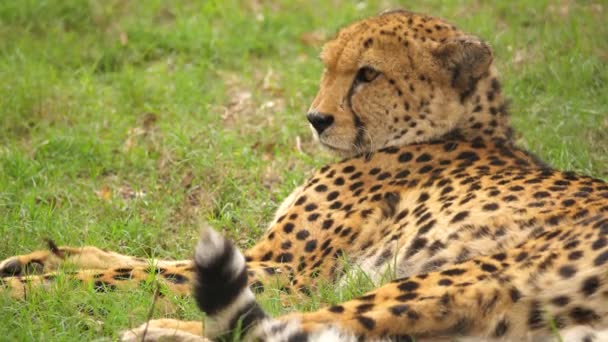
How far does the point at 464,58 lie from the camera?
12.6 feet

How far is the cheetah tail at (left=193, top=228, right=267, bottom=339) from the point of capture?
2594 mm

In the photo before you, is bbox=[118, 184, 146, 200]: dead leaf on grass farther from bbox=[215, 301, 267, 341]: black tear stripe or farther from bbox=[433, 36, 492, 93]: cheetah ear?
bbox=[215, 301, 267, 341]: black tear stripe

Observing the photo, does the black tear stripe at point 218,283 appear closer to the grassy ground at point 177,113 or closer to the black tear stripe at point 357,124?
the grassy ground at point 177,113

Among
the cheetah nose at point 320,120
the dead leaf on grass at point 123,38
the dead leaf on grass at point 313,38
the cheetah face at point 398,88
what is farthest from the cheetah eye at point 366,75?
the dead leaf on grass at point 123,38

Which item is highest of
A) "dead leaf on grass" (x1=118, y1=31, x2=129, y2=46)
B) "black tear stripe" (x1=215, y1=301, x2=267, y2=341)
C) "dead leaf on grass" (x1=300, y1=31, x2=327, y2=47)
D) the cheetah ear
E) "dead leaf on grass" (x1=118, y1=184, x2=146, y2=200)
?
the cheetah ear

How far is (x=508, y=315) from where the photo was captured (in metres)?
2.69

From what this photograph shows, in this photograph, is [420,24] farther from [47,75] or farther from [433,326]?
[47,75]

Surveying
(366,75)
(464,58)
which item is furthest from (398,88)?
(464,58)

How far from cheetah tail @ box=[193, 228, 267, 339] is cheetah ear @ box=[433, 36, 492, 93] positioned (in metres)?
1.52

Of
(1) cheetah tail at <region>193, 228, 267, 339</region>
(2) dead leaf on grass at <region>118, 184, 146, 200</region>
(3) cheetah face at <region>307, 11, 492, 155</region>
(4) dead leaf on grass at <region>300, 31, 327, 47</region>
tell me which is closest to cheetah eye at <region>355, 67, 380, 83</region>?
(3) cheetah face at <region>307, 11, 492, 155</region>

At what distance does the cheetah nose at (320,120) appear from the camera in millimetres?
3898

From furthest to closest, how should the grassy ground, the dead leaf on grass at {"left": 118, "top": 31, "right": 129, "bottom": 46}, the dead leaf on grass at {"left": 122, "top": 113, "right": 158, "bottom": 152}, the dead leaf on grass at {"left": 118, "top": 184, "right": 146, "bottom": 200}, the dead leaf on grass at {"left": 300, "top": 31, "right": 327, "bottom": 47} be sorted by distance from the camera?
the dead leaf on grass at {"left": 300, "top": 31, "right": 327, "bottom": 47} → the dead leaf on grass at {"left": 118, "top": 31, "right": 129, "bottom": 46} → the dead leaf on grass at {"left": 122, "top": 113, "right": 158, "bottom": 152} → the dead leaf on grass at {"left": 118, "top": 184, "right": 146, "bottom": 200} → the grassy ground

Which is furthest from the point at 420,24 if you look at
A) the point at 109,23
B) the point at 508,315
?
the point at 109,23

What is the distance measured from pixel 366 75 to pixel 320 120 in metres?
0.25
